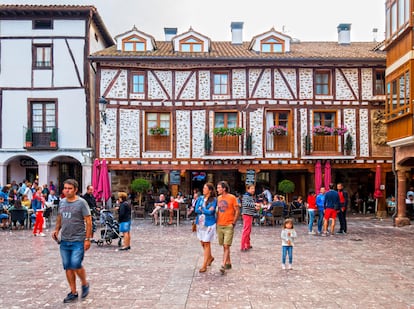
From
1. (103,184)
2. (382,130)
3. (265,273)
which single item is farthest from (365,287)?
(382,130)

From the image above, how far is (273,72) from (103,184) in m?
9.43

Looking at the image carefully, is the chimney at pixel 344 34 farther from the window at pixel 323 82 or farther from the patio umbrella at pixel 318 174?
the patio umbrella at pixel 318 174

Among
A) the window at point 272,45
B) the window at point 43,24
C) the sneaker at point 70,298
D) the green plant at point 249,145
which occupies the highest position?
the window at point 43,24

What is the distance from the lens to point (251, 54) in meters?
21.9

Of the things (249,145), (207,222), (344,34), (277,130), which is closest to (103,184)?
(249,145)

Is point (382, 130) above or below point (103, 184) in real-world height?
above

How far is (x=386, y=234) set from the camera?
48.1 ft

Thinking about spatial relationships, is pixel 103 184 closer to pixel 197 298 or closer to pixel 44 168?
pixel 44 168

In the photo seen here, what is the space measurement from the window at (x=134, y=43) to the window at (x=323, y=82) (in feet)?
27.9

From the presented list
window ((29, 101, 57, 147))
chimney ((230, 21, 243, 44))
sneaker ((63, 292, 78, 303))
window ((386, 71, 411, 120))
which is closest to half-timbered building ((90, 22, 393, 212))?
window ((29, 101, 57, 147))

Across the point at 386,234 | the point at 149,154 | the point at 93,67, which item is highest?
the point at 93,67

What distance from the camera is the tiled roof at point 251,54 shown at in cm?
2139

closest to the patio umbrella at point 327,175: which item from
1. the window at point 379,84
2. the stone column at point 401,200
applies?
the stone column at point 401,200

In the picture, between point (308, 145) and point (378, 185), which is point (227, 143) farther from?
point (378, 185)
